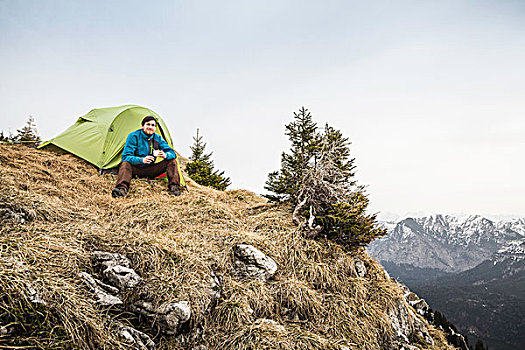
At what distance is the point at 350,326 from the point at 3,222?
225 inches

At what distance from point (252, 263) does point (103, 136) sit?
759 cm

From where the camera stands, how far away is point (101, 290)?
3393mm

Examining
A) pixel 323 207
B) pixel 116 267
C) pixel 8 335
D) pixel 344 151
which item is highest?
pixel 344 151

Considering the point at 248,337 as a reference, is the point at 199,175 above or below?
above

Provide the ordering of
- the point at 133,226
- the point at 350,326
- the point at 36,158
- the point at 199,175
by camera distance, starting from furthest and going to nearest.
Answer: the point at 199,175
the point at 36,158
the point at 133,226
the point at 350,326

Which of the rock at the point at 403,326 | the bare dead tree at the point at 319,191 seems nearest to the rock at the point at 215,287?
the bare dead tree at the point at 319,191

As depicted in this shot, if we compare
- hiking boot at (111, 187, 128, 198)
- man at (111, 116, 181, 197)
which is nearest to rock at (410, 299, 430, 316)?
man at (111, 116, 181, 197)

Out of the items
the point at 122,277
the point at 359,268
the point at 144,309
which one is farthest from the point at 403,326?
the point at 122,277

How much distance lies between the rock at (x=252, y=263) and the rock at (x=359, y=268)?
229 cm

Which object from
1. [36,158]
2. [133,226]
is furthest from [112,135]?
[133,226]

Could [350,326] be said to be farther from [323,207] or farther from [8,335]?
[8,335]

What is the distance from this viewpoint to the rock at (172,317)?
3463 millimetres

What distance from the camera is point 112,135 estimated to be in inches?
378

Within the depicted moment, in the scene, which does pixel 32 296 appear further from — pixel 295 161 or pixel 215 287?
pixel 295 161
